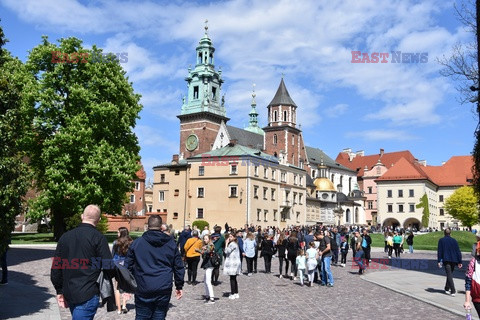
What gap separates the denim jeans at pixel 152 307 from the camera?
21.7ft

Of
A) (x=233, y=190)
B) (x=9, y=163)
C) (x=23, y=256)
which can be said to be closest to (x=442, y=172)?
(x=233, y=190)

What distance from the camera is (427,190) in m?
94.2

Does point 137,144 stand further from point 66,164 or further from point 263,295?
point 263,295

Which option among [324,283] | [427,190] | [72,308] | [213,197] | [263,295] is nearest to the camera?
[72,308]

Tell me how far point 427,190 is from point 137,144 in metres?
75.3

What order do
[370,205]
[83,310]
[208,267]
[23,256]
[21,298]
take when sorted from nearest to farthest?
[83,310] → [21,298] → [208,267] → [23,256] → [370,205]

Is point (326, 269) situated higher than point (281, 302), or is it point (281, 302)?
point (326, 269)

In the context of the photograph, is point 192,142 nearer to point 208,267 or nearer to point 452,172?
point 452,172

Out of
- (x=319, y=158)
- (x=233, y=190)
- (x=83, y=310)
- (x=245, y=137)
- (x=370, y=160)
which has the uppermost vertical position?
(x=245, y=137)

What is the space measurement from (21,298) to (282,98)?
89608 mm

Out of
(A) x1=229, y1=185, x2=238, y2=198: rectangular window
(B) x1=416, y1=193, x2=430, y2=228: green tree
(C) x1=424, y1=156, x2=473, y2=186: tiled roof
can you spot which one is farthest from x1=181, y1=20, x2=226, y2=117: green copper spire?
(C) x1=424, y1=156, x2=473, y2=186: tiled roof

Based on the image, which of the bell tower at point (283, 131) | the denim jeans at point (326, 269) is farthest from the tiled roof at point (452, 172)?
the denim jeans at point (326, 269)

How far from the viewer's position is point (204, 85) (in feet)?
317

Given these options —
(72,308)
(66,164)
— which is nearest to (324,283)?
(72,308)
